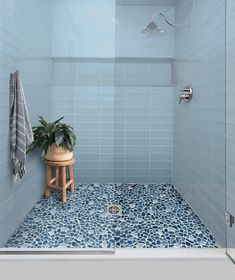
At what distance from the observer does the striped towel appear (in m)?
1.92

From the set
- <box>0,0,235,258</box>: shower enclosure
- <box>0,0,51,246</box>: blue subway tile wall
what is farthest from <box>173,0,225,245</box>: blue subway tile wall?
<box>0,0,51,246</box>: blue subway tile wall

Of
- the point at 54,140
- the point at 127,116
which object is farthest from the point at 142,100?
the point at 54,140

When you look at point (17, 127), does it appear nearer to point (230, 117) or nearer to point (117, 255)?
point (117, 255)

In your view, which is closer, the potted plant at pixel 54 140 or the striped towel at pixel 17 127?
the striped towel at pixel 17 127

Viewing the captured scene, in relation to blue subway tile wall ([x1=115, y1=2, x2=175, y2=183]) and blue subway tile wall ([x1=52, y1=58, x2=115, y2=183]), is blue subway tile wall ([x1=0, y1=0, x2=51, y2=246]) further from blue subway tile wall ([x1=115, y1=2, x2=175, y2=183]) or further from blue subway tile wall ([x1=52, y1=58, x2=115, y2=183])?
blue subway tile wall ([x1=115, y1=2, x2=175, y2=183])

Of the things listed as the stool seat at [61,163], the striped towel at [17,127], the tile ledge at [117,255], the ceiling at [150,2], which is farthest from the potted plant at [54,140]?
the ceiling at [150,2]

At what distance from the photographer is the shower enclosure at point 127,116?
1.84 metres

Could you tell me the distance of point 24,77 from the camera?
84.7 inches

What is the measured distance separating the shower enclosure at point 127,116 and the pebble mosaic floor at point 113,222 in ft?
0.03

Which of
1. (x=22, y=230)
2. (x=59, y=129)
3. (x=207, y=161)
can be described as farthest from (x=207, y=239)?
(x=59, y=129)

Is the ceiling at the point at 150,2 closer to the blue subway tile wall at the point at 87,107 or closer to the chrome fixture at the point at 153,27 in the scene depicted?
the chrome fixture at the point at 153,27

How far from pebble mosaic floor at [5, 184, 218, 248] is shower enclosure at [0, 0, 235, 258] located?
0.01m

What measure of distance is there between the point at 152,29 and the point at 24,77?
1.59 meters
